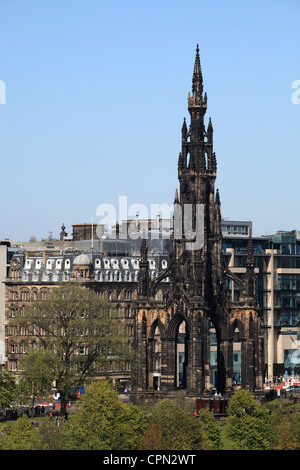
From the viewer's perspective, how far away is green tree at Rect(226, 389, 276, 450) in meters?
136

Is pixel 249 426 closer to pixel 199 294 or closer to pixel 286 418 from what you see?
pixel 286 418

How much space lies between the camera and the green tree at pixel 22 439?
12288 centimetres

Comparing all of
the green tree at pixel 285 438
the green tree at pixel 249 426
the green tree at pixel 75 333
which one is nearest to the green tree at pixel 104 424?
the green tree at pixel 249 426

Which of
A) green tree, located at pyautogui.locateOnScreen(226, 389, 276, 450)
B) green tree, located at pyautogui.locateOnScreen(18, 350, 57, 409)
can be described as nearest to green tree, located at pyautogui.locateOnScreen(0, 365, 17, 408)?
→ green tree, located at pyautogui.locateOnScreen(18, 350, 57, 409)

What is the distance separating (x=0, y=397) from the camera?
173 meters

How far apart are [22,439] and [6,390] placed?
49.2 metres

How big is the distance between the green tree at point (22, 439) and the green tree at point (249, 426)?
19065 mm

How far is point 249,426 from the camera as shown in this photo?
139 meters

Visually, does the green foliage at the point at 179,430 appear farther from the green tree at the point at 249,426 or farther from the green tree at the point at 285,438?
the green tree at the point at 285,438

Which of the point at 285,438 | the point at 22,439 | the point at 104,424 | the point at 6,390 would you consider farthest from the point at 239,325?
the point at 22,439

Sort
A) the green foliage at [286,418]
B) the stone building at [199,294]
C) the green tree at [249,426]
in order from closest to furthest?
the green foliage at [286,418] < the green tree at [249,426] < the stone building at [199,294]

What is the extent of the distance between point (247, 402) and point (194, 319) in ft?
52.4

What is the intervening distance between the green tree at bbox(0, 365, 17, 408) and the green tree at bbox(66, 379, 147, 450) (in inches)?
1303
